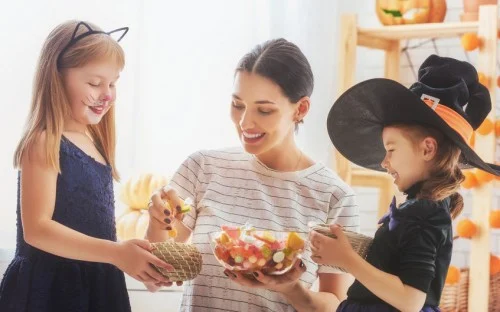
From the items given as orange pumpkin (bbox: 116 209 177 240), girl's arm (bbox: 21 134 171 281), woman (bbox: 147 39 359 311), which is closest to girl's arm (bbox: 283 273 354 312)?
woman (bbox: 147 39 359 311)

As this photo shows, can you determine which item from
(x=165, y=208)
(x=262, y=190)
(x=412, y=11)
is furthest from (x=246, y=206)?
(x=412, y=11)

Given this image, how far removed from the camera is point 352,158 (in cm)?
230

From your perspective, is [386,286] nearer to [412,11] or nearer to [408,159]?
[408,159]

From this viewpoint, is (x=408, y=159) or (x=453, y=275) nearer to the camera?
(x=408, y=159)

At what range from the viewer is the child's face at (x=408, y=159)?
78.7 inches

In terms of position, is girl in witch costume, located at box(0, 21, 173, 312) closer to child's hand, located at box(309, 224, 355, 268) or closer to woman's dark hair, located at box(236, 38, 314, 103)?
woman's dark hair, located at box(236, 38, 314, 103)

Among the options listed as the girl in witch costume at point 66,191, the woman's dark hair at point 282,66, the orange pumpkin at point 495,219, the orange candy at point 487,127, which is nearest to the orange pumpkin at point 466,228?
the orange pumpkin at point 495,219

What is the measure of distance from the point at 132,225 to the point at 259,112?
1.18m

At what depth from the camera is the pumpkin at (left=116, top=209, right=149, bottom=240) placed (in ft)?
10.7

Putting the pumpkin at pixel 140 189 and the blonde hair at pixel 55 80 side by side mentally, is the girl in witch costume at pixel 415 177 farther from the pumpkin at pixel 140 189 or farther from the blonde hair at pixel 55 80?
the pumpkin at pixel 140 189

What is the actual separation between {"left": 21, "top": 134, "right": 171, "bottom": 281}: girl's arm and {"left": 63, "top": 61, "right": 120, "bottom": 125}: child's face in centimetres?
15

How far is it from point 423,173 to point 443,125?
0.12 m

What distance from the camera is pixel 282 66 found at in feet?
7.46

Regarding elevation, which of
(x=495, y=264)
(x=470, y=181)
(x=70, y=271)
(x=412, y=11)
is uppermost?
(x=412, y=11)
